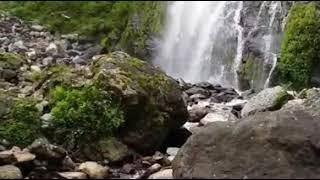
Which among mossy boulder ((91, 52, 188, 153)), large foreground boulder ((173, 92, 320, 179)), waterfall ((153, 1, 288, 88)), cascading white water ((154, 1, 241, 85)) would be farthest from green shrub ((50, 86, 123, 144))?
cascading white water ((154, 1, 241, 85))

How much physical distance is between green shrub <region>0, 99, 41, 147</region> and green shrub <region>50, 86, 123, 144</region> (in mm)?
314

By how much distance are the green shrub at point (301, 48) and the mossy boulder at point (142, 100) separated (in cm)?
652

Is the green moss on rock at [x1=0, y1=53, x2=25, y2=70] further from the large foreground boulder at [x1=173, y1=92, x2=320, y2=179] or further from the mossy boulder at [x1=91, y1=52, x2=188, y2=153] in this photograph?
the large foreground boulder at [x1=173, y1=92, x2=320, y2=179]

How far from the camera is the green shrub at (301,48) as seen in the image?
16.1 m

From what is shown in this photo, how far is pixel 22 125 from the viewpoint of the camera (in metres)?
9.42

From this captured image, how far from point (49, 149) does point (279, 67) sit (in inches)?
402

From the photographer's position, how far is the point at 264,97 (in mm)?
12195

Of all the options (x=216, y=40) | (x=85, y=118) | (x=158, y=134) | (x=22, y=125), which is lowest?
(x=158, y=134)

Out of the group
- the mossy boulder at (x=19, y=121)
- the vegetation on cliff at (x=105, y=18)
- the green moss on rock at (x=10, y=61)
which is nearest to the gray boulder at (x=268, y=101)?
the mossy boulder at (x=19, y=121)

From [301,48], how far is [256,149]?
9538 millimetres

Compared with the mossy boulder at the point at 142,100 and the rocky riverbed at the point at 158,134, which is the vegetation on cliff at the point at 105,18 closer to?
the rocky riverbed at the point at 158,134

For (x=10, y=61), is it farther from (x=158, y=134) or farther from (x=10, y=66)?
(x=158, y=134)

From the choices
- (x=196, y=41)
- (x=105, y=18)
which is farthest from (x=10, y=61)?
(x=105, y=18)

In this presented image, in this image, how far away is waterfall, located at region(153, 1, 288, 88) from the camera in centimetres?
1881
